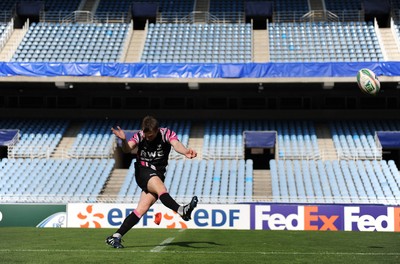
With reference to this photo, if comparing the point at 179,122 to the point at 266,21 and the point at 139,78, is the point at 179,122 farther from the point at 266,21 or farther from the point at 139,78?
the point at 266,21

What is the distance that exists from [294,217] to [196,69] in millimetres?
11877

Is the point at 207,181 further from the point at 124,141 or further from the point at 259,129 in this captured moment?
the point at 124,141

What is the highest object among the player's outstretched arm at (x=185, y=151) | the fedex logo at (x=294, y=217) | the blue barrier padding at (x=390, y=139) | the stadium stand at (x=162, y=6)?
the stadium stand at (x=162, y=6)

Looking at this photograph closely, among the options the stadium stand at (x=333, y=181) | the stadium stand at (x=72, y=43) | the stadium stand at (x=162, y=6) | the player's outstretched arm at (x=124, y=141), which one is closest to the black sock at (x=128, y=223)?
the player's outstretched arm at (x=124, y=141)

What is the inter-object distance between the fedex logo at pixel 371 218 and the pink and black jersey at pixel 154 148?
14.8 meters

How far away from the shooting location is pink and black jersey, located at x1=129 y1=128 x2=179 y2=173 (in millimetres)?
9734

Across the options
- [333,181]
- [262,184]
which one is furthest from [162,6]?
[333,181]

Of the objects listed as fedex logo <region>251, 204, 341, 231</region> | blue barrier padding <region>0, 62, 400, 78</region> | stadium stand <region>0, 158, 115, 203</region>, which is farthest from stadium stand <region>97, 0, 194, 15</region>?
fedex logo <region>251, 204, 341, 231</region>

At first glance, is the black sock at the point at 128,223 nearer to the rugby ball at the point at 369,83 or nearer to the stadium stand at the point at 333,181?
the rugby ball at the point at 369,83

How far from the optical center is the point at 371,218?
76.1ft

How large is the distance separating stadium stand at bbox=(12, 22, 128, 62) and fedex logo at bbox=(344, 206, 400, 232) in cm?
1785

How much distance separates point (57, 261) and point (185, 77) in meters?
25.0

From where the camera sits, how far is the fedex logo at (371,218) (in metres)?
23.1

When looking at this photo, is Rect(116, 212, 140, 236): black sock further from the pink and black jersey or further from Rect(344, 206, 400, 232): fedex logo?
Rect(344, 206, 400, 232): fedex logo
